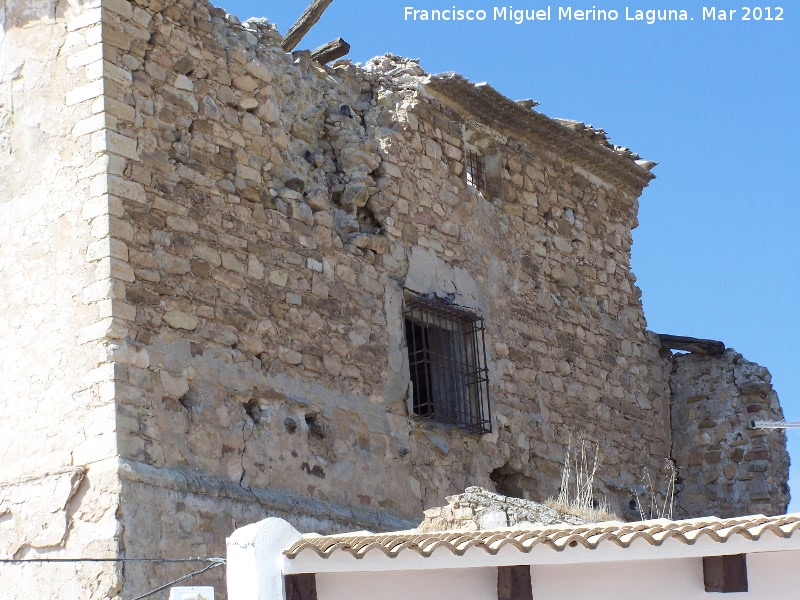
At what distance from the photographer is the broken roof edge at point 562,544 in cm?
682

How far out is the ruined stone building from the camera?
9000 millimetres

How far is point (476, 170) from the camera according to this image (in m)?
13.0

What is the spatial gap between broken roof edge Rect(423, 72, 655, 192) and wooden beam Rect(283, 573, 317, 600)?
19.7 feet

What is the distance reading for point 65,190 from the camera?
31.0ft

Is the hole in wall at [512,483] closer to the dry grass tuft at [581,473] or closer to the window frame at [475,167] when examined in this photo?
the dry grass tuft at [581,473]

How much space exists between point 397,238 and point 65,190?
3046mm

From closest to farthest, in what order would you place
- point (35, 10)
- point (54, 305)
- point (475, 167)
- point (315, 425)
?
1. point (54, 305)
2. point (35, 10)
3. point (315, 425)
4. point (475, 167)

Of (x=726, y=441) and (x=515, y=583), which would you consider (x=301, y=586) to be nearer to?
(x=515, y=583)

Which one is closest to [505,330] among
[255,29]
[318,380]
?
[318,380]

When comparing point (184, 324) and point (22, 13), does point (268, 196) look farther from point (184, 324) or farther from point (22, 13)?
point (22, 13)

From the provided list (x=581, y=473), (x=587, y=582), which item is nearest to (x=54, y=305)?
(x=587, y=582)

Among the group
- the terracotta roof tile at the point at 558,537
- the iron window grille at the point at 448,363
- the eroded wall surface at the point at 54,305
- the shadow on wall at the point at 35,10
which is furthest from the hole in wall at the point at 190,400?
the shadow on wall at the point at 35,10

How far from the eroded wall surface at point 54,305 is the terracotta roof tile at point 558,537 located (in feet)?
6.25

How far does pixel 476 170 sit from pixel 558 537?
6.35 meters
